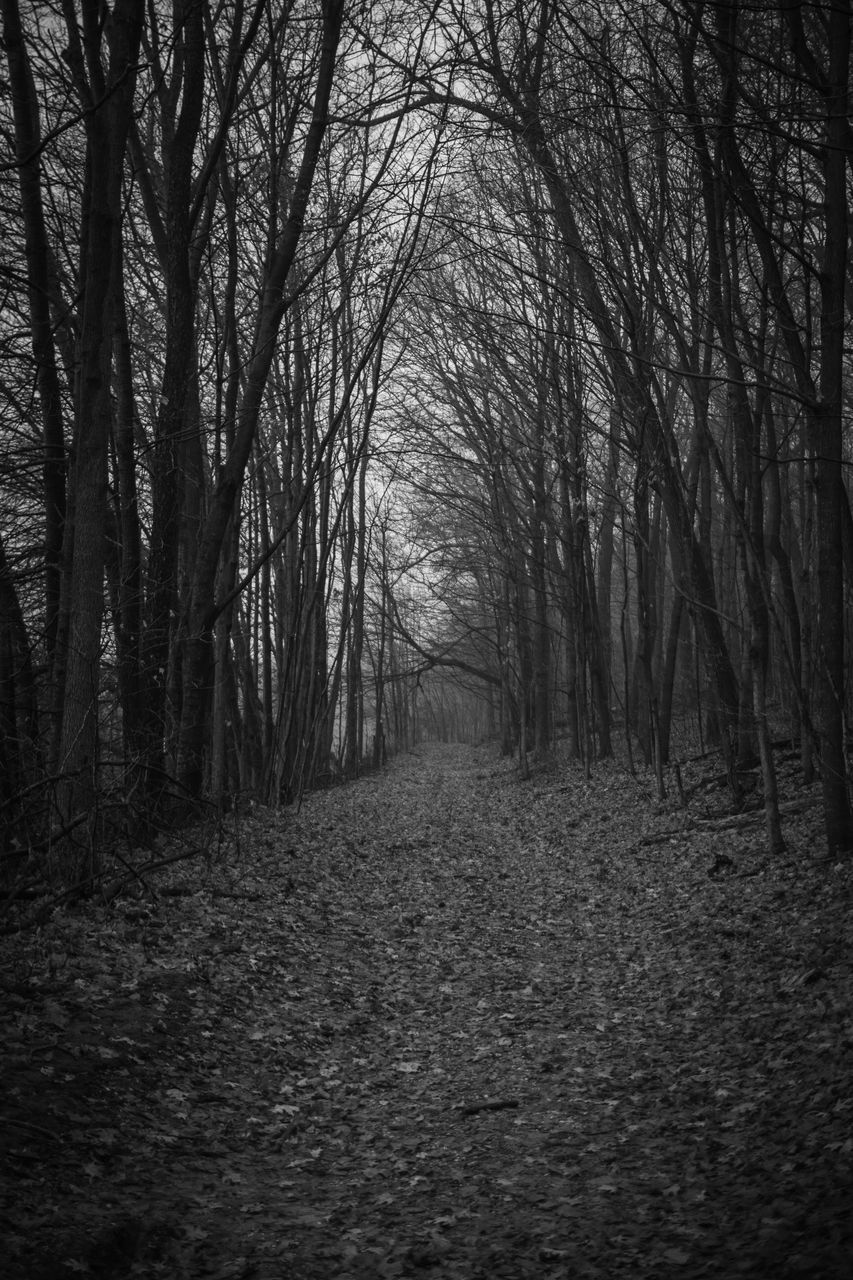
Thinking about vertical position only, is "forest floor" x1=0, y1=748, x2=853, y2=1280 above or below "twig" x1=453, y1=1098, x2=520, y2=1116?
above

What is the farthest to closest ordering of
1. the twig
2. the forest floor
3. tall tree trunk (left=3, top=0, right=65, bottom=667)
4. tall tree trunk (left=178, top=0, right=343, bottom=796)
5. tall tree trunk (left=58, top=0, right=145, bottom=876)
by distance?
tall tree trunk (left=178, top=0, right=343, bottom=796), tall tree trunk (left=3, top=0, right=65, bottom=667), tall tree trunk (left=58, top=0, right=145, bottom=876), the twig, the forest floor

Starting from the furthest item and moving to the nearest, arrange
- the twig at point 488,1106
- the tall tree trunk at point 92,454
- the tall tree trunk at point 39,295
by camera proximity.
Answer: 1. the tall tree trunk at point 39,295
2. the tall tree trunk at point 92,454
3. the twig at point 488,1106

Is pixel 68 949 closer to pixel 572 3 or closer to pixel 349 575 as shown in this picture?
pixel 572 3

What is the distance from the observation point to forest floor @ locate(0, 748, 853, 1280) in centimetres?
347

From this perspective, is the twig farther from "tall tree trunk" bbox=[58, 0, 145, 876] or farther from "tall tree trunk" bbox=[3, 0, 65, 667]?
"tall tree trunk" bbox=[3, 0, 65, 667]

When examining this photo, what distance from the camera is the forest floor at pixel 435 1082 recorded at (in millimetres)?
3473

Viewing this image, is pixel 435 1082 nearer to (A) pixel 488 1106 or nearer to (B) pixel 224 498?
(A) pixel 488 1106

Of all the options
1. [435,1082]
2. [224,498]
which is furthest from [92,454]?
[435,1082]

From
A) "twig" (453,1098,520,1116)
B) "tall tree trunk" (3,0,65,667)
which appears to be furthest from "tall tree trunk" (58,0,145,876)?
"twig" (453,1098,520,1116)

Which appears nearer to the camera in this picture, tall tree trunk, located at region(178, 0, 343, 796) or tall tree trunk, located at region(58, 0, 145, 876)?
tall tree trunk, located at region(58, 0, 145, 876)

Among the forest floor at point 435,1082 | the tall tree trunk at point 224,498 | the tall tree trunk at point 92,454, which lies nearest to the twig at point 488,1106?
the forest floor at point 435,1082

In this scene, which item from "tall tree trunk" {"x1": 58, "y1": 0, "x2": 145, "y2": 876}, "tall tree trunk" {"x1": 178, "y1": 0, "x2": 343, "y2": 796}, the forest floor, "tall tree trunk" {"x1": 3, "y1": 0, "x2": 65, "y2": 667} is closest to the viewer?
the forest floor

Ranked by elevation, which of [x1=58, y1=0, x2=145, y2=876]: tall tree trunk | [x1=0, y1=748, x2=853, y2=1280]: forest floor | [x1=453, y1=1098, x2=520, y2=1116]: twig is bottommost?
[x1=453, y1=1098, x2=520, y2=1116]: twig

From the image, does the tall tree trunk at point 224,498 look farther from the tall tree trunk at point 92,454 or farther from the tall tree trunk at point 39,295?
the tall tree trunk at point 92,454
